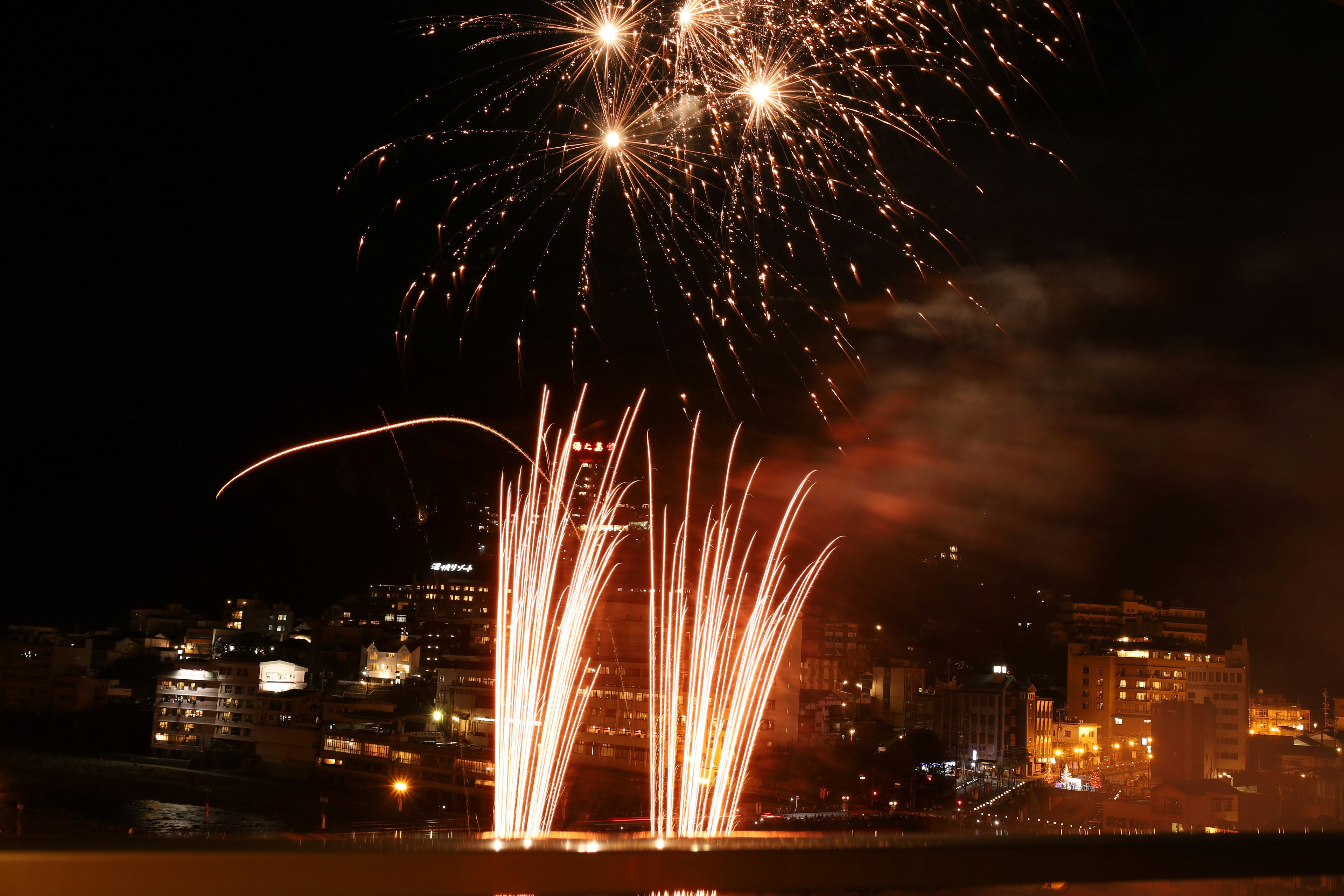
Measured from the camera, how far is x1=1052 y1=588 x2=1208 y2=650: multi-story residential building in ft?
131

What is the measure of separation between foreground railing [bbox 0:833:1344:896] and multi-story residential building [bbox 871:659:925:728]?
108 feet

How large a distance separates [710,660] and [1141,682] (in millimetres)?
29469

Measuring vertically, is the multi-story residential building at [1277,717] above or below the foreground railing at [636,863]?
below

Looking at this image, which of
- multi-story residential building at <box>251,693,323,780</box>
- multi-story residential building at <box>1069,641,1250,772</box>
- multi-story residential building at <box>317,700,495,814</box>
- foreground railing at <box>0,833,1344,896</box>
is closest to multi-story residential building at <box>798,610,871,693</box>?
multi-story residential building at <box>1069,641,1250,772</box>

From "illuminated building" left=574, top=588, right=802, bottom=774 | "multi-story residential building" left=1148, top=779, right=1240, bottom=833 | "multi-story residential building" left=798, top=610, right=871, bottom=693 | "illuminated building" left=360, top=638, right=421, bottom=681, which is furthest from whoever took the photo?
"illuminated building" left=360, top=638, right=421, bottom=681

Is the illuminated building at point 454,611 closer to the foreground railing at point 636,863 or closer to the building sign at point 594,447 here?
the building sign at point 594,447

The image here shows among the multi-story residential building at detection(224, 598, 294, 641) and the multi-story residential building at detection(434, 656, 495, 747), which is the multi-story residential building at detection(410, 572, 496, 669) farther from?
the multi-story residential building at detection(224, 598, 294, 641)

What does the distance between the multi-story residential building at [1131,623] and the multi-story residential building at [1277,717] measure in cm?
276

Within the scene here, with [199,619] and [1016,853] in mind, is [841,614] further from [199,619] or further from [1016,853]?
[1016,853]

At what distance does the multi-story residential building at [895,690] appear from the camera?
110 feet

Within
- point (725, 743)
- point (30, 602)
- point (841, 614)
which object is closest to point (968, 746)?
point (841, 614)

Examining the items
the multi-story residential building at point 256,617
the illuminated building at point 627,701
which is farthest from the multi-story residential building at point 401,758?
the multi-story residential building at point 256,617

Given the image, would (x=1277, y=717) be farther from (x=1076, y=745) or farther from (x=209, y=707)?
(x=209, y=707)

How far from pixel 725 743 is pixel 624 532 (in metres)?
20.5
